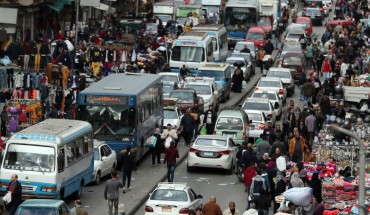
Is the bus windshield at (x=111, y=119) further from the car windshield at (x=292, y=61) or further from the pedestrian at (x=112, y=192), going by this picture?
the car windshield at (x=292, y=61)

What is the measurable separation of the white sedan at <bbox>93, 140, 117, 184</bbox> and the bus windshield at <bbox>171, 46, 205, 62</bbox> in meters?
22.3

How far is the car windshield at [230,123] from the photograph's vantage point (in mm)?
43781

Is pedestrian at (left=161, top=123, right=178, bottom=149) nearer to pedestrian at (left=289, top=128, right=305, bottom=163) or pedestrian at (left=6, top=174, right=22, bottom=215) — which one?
pedestrian at (left=289, top=128, right=305, bottom=163)

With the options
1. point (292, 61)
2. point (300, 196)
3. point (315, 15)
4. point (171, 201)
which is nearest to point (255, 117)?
point (171, 201)

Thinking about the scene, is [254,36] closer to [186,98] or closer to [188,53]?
[188,53]

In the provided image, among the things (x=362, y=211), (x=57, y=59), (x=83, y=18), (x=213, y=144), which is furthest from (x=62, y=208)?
(x=83, y=18)

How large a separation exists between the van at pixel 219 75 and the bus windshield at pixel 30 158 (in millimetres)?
23096

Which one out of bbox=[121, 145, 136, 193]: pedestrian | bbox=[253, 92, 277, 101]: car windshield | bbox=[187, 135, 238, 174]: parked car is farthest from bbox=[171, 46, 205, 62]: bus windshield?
bbox=[121, 145, 136, 193]: pedestrian

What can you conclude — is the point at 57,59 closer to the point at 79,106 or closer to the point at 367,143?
the point at 79,106

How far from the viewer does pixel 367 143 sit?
38.5 m

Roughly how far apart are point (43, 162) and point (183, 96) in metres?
17.6

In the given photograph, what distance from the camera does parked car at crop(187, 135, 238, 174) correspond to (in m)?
39.7

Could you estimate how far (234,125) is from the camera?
43844 mm

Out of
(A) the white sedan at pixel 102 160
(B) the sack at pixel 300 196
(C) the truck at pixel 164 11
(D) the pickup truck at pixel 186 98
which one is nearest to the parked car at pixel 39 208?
(B) the sack at pixel 300 196
